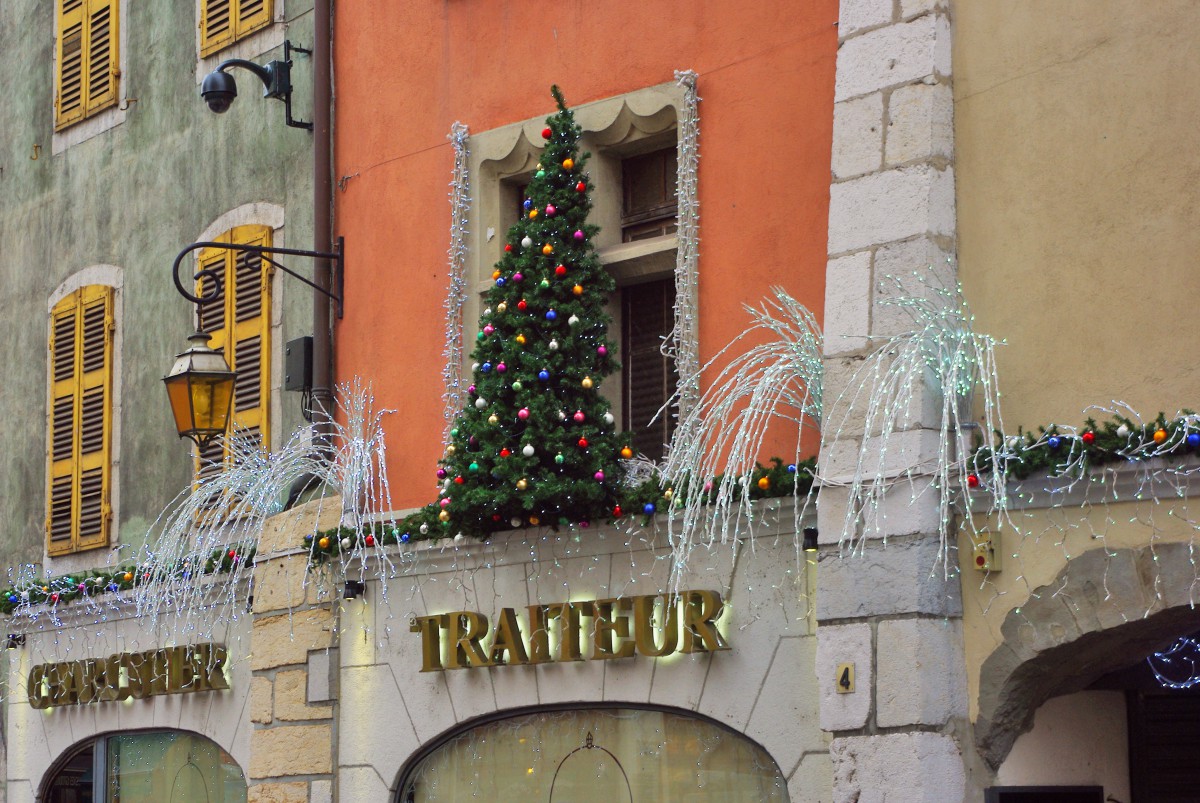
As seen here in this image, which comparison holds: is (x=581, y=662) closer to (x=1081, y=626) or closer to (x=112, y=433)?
(x=1081, y=626)

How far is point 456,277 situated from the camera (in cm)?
1130

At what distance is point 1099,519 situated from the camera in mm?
8023

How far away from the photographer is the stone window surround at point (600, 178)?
1045 centimetres

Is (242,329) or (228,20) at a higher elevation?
(228,20)

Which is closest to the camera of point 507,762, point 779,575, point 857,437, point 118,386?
point 857,437

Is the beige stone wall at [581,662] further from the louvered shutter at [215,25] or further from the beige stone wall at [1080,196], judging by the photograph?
the louvered shutter at [215,25]

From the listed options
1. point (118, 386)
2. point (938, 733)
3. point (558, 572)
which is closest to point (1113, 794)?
point (938, 733)

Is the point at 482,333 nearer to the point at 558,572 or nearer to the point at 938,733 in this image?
the point at 558,572

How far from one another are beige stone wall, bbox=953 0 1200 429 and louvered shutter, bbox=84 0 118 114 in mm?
7585

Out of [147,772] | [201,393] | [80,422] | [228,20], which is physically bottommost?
[147,772]

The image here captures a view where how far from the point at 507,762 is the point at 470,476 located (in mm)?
1641


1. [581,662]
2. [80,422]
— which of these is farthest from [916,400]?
[80,422]

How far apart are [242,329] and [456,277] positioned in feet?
7.13

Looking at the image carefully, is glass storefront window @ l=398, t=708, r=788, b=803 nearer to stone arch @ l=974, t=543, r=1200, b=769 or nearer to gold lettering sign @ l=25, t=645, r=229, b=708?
stone arch @ l=974, t=543, r=1200, b=769
